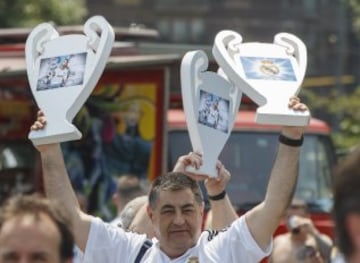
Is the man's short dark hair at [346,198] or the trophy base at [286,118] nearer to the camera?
the man's short dark hair at [346,198]

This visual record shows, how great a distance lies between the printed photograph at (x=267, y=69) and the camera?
6996 millimetres

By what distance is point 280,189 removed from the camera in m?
6.67

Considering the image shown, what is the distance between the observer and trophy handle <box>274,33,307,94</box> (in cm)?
712

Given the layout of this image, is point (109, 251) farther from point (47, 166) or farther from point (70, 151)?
point (70, 151)

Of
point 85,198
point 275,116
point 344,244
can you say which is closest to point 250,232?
point 275,116

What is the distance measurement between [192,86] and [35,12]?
26452mm

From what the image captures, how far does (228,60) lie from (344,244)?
3.10 metres

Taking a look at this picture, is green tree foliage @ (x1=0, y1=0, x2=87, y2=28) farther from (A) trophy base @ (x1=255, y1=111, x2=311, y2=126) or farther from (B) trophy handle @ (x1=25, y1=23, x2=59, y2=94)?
(A) trophy base @ (x1=255, y1=111, x2=311, y2=126)

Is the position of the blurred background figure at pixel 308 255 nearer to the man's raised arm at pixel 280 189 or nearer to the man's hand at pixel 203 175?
the man's hand at pixel 203 175

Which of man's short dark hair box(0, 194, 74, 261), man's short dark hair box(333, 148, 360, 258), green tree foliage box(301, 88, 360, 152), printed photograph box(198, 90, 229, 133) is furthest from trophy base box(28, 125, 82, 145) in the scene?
green tree foliage box(301, 88, 360, 152)

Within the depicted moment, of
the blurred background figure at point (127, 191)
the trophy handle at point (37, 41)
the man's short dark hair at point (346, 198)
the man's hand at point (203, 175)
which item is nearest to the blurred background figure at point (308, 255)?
the blurred background figure at point (127, 191)

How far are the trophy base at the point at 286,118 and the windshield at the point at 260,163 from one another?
8.15 metres

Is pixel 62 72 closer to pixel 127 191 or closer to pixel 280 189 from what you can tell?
pixel 280 189

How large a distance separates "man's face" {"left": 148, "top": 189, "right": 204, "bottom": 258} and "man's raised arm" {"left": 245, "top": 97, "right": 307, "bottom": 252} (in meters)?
0.39
